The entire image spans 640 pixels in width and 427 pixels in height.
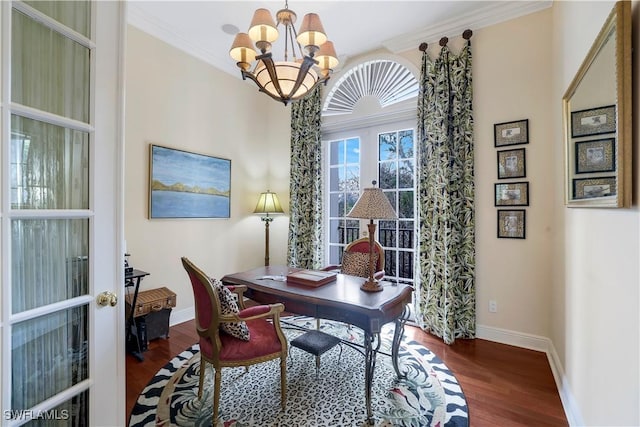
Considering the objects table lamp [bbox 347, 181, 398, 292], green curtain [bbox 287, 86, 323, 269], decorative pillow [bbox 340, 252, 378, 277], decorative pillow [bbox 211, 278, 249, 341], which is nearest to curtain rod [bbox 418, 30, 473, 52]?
green curtain [bbox 287, 86, 323, 269]

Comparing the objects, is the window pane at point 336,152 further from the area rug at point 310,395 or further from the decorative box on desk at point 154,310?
the decorative box on desk at point 154,310

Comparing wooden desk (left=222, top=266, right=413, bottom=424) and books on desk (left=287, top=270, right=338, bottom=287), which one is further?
books on desk (left=287, top=270, right=338, bottom=287)

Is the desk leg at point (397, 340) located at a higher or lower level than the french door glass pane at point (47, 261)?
lower

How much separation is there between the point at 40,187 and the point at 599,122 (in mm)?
2358

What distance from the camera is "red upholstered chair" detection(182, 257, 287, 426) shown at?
1.80 meters

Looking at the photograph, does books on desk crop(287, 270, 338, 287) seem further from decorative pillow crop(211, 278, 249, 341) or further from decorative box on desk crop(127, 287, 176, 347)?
decorative box on desk crop(127, 287, 176, 347)

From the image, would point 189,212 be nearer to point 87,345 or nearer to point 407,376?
point 87,345

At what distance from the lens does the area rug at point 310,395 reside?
1.87m

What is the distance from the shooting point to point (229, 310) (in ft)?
6.07

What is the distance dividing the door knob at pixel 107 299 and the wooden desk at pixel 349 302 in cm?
115

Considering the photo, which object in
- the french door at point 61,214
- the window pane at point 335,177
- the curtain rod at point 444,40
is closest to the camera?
the french door at point 61,214

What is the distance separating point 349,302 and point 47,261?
4.96 ft

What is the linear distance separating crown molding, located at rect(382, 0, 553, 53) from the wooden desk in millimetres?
2729

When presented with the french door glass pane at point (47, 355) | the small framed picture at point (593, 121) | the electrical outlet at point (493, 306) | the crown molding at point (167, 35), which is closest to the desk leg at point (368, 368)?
the french door glass pane at point (47, 355)
